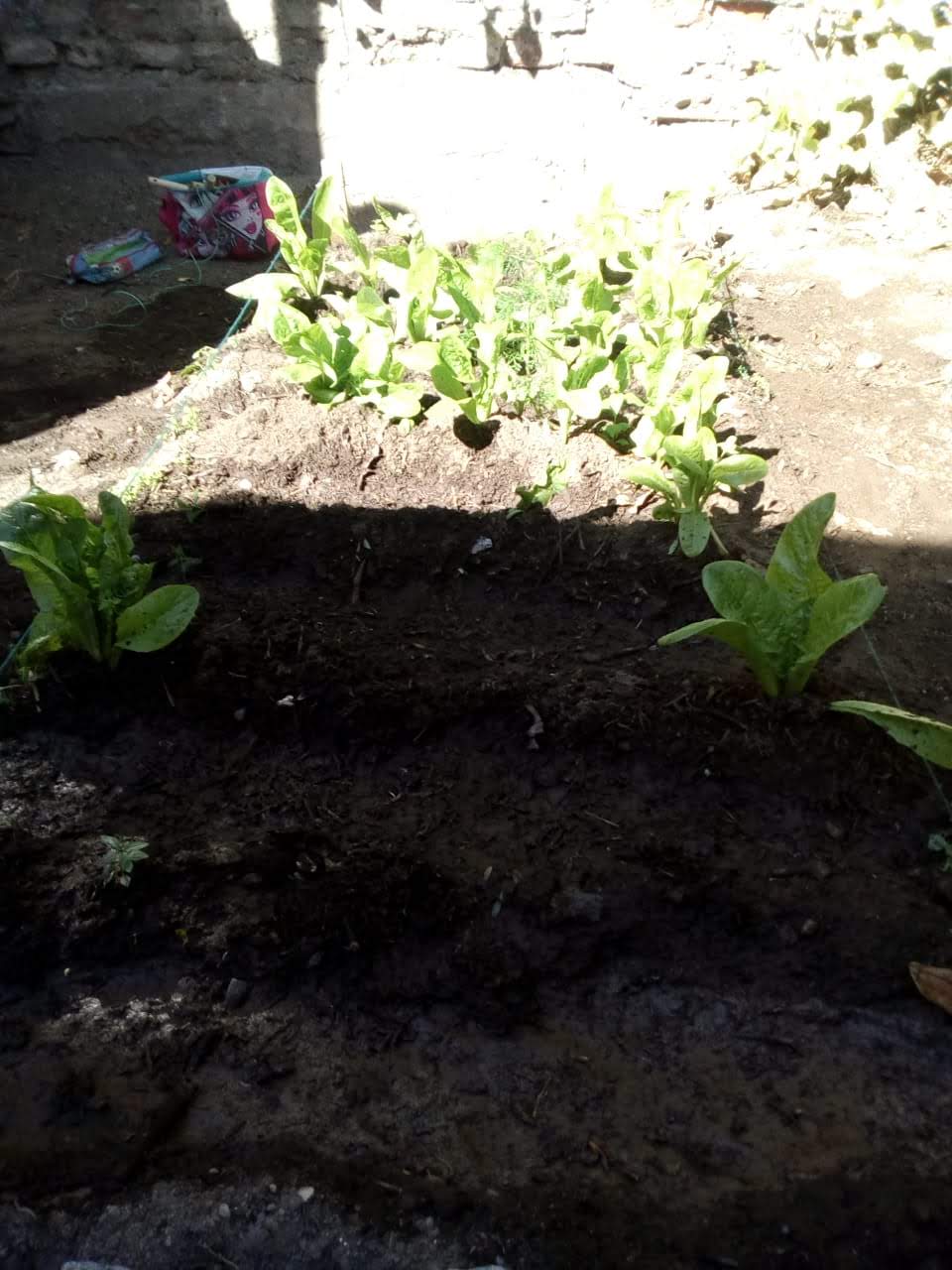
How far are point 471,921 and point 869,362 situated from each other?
9.92 ft

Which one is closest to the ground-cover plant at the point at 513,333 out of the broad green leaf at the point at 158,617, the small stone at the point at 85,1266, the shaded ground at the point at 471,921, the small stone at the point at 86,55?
the shaded ground at the point at 471,921

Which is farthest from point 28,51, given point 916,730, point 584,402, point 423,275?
point 916,730

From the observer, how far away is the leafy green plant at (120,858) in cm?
207

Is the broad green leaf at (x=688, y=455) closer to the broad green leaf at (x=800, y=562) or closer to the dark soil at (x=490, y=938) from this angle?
the dark soil at (x=490, y=938)

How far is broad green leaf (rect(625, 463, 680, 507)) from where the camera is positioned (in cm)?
280

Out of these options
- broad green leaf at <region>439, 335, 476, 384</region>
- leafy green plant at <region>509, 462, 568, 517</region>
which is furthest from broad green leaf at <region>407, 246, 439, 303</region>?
leafy green plant at <region>509, 462, 568, 517</region>

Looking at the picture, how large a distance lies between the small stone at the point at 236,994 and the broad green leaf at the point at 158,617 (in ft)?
2.93

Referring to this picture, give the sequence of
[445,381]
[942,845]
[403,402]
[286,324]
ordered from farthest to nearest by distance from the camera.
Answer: [286,324]
[403,402]
[445,381]
[942,845]

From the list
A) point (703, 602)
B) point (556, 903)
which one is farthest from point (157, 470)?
point (556, 903)

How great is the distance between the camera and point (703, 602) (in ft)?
8.88

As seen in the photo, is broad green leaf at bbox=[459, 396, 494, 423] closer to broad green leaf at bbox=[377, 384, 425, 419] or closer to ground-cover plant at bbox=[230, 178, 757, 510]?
ground-cover plant at bbox=[230, 178, 757, 510]

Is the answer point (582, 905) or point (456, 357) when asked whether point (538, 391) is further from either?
point (582, 905)

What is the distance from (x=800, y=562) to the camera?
2.24 metres

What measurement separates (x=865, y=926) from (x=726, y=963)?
0.28 meters
